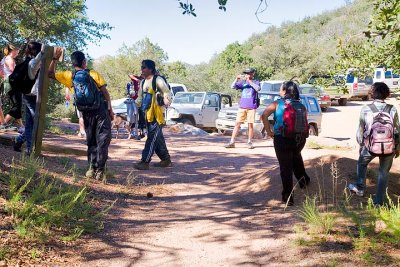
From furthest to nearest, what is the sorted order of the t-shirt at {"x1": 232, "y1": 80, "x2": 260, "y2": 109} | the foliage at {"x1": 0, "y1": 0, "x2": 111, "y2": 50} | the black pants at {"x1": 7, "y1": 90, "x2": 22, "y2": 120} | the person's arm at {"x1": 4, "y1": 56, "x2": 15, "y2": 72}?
1. the foliage at {"x1": 0, "y1": 0, "x2": 111, "y2": 50}
2. the t-shirt at {"x1": 232, "y1": 80, "x2": 260, "y2": 109}
3. the person's arm at {"x1": 4, "y1": 56, "x2": 15, "y2": 72}
4. the black pants at {"x1": 7, "y1": 90, "x2": 22, "y2": 120}

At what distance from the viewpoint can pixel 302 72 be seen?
41969 millimetres

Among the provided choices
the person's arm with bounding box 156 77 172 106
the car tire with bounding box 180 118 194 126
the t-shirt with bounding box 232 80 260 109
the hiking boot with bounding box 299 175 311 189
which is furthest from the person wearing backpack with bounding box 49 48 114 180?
the car tire with bounding box 180 118 194 126

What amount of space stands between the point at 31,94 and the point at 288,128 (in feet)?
12.4

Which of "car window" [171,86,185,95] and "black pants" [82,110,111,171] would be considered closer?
"black pants" [82,110,111,171]

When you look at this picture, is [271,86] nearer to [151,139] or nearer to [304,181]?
[151,139]

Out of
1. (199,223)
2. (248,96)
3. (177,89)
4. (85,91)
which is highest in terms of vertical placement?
(177,89)

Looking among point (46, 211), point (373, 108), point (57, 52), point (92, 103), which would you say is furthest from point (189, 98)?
point (46, 211)

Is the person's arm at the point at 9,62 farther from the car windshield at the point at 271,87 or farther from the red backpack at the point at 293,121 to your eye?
the car windshield at the point at 271,87

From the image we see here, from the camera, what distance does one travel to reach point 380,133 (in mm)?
4953

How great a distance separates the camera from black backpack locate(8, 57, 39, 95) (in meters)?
6.52

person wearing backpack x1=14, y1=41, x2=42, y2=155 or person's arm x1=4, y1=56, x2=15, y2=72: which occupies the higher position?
person's arm x1=4, y1=56, x2=15, y2=72

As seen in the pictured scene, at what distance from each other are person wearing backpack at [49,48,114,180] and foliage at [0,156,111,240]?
122 centimetres

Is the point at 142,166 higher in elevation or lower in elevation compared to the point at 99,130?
lower

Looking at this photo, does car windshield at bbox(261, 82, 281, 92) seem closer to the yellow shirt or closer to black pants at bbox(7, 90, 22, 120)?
black pants at bbox(7, 90, 22, 120)
